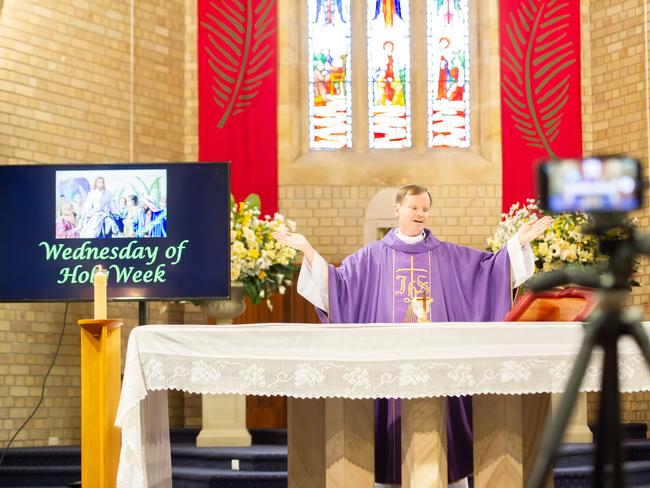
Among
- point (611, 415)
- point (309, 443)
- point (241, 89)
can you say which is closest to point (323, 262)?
point (309, 443)

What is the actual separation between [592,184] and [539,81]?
29.5ft

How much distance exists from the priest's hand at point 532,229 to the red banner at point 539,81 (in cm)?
561

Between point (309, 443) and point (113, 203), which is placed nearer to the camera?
point (309, 443)

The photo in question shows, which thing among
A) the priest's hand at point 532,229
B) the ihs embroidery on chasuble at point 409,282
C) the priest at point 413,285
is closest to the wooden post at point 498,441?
the priest at point 413,285

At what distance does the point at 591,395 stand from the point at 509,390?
6286mm

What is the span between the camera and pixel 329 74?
11039mm

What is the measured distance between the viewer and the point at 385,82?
36.1ft

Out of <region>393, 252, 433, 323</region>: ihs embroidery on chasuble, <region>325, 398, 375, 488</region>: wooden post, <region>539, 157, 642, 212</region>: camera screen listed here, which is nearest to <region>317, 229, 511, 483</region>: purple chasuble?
<region>393, 252, 433, 323</region>: ihs embroidery on chasuble

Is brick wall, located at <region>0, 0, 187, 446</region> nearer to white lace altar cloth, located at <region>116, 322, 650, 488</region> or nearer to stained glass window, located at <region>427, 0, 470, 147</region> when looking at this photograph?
stained glass window, located at <region>427, 0, 470, 147</region>

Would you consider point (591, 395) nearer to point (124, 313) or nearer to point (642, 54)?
point (642, 54)

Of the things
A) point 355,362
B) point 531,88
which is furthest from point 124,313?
point 355,362

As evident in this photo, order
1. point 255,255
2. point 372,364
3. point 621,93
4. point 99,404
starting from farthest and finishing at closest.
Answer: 1. point 621,93
2. point 255,255
3. point 99,404
4. point 372,364

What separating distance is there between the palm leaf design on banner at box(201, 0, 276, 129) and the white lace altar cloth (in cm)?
664

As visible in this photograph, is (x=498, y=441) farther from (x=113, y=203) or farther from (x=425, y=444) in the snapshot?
(x=113, y=203)
